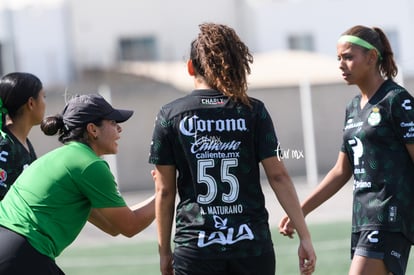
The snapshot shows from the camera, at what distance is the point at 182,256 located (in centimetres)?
482

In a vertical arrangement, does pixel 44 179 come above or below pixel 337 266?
above

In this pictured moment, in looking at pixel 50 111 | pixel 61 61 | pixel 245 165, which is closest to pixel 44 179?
pixel 245 165

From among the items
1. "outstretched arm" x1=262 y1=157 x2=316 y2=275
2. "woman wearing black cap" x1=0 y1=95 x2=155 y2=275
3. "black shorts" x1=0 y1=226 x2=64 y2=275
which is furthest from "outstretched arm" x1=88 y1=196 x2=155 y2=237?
"outstretched arm" x1=262 y1=157 x2=316 y2=275

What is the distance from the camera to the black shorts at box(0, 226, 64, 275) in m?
4.72

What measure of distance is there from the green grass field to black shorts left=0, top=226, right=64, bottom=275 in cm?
488

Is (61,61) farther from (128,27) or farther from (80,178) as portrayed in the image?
(80,178)

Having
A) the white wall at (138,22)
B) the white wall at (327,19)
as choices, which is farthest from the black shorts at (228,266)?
the white wall at (138,22)

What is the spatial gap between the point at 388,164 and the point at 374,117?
275mm

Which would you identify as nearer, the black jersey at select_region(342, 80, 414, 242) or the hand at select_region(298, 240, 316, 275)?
the hand at select_region(298, 240, 316, 275)

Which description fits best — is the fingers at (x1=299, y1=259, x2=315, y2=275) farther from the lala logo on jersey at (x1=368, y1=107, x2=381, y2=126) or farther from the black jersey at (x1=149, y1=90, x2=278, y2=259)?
the lala logo on jersey at (x1=368, y1=107, x2=381, y2=126)

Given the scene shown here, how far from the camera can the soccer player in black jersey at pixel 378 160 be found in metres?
5.40

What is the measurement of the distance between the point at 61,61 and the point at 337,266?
2982 cm

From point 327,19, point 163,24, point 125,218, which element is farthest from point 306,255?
point 163,24

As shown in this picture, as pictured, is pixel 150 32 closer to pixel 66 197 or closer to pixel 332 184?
pixel 332 184
